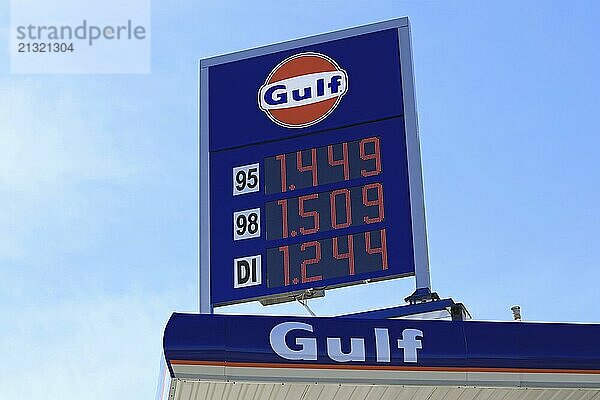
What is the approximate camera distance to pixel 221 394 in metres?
8.18

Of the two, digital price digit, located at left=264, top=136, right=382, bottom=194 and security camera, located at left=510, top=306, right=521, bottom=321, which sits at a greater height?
digital price digit, located at left=264, top=136, right=382, bottom=194

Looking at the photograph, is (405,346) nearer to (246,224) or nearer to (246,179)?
(246,224)

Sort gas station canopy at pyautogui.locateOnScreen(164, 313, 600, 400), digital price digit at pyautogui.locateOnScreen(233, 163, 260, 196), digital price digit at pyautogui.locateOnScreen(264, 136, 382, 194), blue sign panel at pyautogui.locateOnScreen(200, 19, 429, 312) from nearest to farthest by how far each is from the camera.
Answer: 1. gas station canopy at pyautogui.locateOnScreen(164, 313, 600, 400)
2. blue sign panel at pyautogui.locateOnScreen(200, 19, 429, 312)
3. digital price digit at pyautogui.locateOnScreen(264, 136, 382, 194)
4. digital price digit at pyautogui.locateOnScreen(233, 163, 260, 196)

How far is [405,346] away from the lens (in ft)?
26.5

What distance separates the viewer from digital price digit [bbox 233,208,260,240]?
1353 cm

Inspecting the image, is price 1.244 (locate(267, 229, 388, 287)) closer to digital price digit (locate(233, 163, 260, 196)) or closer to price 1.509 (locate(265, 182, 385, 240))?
price 1.509 (locate(265, 182, 385, 240))

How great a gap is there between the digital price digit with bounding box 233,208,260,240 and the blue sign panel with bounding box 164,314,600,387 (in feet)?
18.0

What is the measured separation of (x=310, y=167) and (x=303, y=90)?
1.15 meters

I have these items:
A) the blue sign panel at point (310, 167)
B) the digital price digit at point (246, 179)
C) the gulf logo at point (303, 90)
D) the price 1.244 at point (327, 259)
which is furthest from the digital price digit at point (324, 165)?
the price 1.244 at point (327, 259)

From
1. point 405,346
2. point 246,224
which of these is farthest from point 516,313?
point 246,224

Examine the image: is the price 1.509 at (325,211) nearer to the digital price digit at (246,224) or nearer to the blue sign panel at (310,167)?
the blue sign panel at (310,167)

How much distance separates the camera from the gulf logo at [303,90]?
46.4 ft

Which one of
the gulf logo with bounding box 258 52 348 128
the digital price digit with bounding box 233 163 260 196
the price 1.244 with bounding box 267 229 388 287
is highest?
the gulf logo with bounding box 258 52 348 128

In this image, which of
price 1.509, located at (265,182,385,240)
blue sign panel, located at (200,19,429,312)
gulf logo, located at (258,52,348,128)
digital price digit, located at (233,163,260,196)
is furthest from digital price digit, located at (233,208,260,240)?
gulf logo, located at (258,52,348,128)
